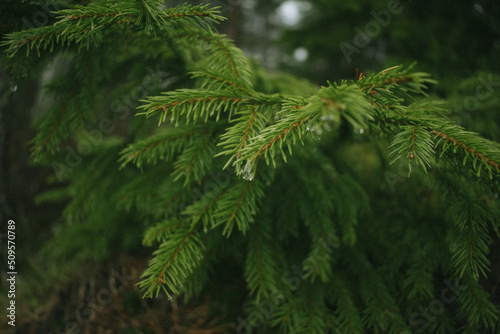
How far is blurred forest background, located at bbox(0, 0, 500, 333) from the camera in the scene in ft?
6.05

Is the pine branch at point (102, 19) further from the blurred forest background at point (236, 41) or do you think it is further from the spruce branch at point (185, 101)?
the blurred forest background at point (236, 41)

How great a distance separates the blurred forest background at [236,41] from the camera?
1844mm

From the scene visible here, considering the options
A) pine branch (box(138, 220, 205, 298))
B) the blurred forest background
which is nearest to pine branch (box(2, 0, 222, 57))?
the blurred forest background

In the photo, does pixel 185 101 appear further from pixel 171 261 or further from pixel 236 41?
pixel 236 41

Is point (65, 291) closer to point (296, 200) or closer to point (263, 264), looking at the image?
point (263, 264)

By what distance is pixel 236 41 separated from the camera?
2.84 metres

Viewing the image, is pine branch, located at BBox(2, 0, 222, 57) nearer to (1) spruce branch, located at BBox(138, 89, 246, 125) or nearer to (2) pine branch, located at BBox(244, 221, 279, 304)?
(1) spruce branch, located at BBox(138, 89, 246, 125)

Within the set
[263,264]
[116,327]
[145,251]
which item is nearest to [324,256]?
[263,264]

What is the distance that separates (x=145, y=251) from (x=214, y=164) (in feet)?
5.92

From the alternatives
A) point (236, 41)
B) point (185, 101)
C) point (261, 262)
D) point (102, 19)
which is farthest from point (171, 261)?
point (236, 41)

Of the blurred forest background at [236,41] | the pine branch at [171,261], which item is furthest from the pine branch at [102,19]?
the pine branch at [171,261]

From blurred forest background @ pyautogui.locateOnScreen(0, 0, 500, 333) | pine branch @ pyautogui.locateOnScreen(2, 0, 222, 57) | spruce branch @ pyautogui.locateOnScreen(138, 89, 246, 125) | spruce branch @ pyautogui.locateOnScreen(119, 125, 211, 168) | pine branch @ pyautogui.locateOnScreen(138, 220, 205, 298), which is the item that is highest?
pine branch @ pyautogui.locateOnScreen(2, 0, 222, 57)

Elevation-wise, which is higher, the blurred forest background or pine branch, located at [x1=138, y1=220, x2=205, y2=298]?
pine branch, located at [x1=138, y1=220, x2=205, y2=298]

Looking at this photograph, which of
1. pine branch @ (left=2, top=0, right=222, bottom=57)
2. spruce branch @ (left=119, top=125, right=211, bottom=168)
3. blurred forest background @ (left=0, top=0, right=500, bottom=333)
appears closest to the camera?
pine branch @ (left=2, top=0, right=222, bottom=57)
